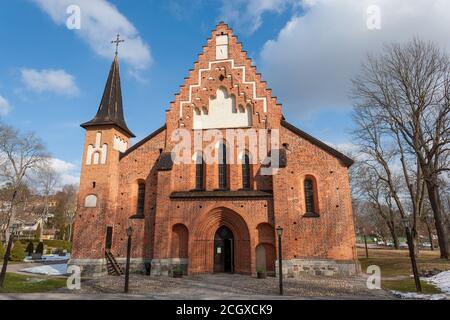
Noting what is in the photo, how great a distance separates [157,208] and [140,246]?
277 centimetres

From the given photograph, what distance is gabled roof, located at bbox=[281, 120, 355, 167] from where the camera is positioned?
60.6 ft

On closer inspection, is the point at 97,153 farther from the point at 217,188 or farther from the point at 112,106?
the point at 217,188

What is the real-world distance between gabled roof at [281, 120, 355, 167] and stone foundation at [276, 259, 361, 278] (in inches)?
231

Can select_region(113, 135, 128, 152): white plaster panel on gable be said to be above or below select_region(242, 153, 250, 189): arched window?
above

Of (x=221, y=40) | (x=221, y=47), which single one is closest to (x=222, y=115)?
(x=221, y=47)

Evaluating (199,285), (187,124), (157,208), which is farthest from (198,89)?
(199,285)

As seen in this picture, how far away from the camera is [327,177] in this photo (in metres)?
18.4

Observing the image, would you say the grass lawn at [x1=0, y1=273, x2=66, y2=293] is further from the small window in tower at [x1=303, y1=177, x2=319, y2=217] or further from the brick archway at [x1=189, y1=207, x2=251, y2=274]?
the small window in tower at [x1=303, y1=177, x2=319, y2=217]

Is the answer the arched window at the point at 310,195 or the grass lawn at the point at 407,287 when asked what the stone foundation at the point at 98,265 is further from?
the grass lawn at the point at 407,287

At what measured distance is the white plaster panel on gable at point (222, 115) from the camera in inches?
782

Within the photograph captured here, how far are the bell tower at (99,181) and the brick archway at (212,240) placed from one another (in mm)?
5734

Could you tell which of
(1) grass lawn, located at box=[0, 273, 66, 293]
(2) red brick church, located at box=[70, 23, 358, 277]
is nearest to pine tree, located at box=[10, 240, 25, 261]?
(2) red brick church, located at box=[70, 23, 358, 277]

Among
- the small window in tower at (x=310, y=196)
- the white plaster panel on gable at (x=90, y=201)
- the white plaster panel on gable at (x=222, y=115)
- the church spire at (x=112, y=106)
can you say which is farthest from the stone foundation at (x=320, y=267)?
the church spire at (x=112, y=106)
